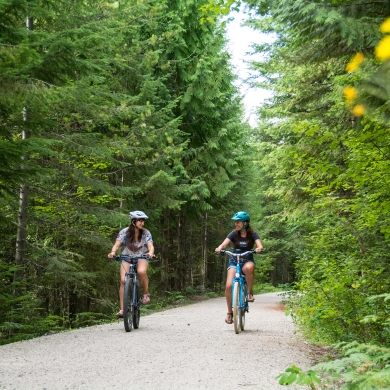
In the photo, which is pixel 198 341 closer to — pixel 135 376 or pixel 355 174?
pixel 135 376

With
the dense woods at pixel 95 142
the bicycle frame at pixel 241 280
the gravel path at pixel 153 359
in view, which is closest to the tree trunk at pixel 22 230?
the dense woods at pixel 95 142

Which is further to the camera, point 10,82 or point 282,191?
point 282,191

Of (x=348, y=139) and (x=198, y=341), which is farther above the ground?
(x=348, y=139)

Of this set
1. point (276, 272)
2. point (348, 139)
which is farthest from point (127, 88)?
point (276, 272)

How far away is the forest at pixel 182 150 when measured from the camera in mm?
6086

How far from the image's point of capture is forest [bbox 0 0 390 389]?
20.0 ft

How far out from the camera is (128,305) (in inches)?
326

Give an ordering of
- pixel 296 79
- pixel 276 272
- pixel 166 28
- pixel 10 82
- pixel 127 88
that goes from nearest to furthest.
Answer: pixel 10 82 < pixel 296 79 < pixel 127 88 < pixel 166 28 < pixel 276 272

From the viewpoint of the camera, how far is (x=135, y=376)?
504 cm

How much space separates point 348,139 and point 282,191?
838 centimetres

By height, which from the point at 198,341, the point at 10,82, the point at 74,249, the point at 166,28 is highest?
the point at 166,28

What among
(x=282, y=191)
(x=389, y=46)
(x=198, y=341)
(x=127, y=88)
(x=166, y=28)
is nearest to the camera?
(x=389, y=46)

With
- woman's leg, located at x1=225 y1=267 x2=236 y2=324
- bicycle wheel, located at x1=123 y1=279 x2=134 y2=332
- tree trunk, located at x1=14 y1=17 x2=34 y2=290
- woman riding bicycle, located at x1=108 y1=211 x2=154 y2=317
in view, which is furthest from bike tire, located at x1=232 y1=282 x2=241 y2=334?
tree trunk, located at x1=14 y1=17 x2=34 y2=290

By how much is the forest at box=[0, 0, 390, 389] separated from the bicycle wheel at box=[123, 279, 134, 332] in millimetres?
2062
